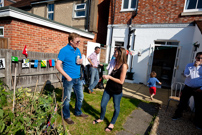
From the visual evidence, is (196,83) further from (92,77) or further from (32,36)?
(32,36)

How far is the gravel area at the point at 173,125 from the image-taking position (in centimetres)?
295

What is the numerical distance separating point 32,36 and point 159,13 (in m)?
6.99

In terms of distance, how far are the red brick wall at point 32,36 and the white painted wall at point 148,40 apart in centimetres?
406

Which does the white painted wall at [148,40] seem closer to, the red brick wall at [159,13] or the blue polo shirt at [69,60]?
the red brick wall at [159,13]

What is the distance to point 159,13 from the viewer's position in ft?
23.5

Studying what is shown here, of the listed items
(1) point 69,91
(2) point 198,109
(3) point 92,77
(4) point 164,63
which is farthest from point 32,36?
(4) point 164,63

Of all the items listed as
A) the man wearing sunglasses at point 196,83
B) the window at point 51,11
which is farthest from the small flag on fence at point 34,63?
the window at point 51,11

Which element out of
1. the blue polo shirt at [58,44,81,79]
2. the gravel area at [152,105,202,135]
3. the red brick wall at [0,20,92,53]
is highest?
the red brick wall at [0,20,92,53]

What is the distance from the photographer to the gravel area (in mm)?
2949

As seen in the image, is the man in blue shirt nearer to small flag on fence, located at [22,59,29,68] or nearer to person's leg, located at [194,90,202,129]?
small flag on fence, located at [22,59,29,68]

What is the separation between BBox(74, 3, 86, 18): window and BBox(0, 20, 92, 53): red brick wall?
4.16m

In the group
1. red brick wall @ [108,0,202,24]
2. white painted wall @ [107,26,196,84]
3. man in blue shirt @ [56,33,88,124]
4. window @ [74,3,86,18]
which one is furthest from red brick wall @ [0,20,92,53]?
red brick wall @ [108,0,202,24]

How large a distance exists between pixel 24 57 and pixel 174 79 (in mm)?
7607

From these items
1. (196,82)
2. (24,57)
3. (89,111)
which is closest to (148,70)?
(196,82)
